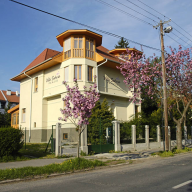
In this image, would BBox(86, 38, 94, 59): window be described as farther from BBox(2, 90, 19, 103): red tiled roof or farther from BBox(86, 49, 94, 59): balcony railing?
BBox(2, 90, 19, 103): red tiled roof

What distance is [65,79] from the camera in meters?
22.6

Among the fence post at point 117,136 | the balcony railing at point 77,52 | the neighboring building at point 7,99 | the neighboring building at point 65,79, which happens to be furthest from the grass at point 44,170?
the neighboring building at point 7,99

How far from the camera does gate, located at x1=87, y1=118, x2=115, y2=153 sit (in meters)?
14.1

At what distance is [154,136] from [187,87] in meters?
5.01

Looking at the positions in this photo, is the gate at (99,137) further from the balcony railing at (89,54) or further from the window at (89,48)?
the window at (89,48)

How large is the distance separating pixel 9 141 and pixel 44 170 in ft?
13.0

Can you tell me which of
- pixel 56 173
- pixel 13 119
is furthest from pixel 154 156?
pixel 13 119

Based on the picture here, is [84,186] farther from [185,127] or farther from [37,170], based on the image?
[185,127]

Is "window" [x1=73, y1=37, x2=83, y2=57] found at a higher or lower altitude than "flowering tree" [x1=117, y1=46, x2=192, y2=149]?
higher

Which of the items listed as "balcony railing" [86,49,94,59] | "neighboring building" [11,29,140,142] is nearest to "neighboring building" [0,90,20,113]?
"neighboring building" [11,29,140,142]

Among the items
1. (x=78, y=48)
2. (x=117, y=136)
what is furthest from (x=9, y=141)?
(x=78, y=48)

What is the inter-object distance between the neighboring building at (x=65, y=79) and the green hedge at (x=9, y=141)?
10.1 m

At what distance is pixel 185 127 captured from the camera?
2395 cm

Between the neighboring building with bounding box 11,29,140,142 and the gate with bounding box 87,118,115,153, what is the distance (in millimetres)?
7507
